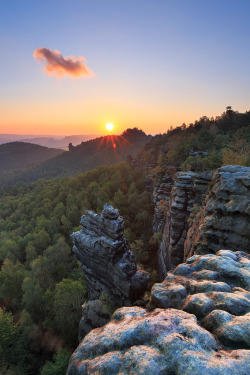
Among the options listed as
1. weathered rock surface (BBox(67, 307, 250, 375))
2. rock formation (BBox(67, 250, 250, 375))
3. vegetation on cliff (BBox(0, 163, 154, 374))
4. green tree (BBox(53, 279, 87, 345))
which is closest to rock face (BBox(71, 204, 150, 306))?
green tree (BBox(53, 279, 87, 345))

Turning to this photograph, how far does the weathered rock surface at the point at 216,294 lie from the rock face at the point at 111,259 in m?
11.2

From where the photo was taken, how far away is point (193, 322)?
7.31 m

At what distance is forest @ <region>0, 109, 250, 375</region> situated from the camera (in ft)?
93.1

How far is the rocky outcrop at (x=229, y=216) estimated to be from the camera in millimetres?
15109

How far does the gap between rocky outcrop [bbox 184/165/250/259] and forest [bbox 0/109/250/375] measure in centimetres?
1353

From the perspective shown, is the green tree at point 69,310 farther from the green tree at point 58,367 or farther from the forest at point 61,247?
the green tree at point 58,367

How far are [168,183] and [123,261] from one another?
26.9m

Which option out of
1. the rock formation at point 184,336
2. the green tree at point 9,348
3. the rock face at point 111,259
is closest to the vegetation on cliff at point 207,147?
the rock face at point 111,259

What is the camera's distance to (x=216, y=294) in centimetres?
875

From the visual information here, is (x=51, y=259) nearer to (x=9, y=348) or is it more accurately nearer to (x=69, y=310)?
(x=69, y=310)

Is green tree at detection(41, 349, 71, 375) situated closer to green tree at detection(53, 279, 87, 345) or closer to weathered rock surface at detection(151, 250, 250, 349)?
green tree at detection(53, 279, 87, 345)

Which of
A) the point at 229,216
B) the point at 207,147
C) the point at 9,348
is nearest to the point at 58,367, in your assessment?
the point at 9,348

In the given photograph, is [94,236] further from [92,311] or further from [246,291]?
[246,291]

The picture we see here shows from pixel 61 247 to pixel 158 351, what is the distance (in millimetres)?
49565
